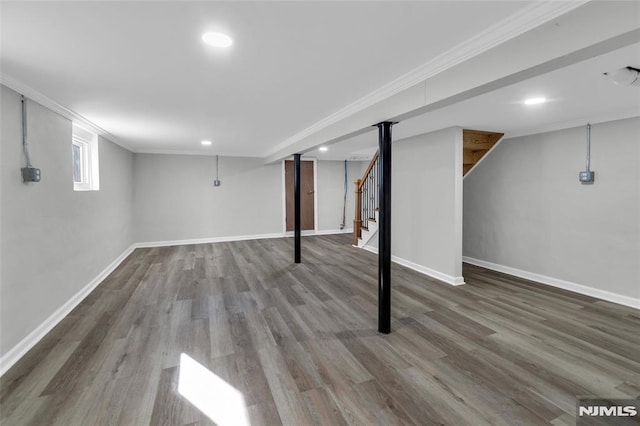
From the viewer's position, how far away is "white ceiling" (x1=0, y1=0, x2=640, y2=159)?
4.88ft

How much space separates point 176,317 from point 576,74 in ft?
13.8

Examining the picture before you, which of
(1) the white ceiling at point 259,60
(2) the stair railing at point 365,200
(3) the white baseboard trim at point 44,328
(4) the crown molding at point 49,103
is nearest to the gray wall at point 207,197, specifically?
(2) the stair railing at point 365,200

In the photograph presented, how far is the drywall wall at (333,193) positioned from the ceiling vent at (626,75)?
659cm

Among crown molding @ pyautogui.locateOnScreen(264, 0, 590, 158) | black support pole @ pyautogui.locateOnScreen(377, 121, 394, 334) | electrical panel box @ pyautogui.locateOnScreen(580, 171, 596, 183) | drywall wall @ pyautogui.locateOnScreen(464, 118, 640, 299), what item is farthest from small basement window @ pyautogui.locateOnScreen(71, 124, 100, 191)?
electrical panel box @ pyautogui.locateOnScreen(580, 171, 596, 183)

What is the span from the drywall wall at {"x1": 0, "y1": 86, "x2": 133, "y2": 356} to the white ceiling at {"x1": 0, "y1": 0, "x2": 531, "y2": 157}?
41 centimetres

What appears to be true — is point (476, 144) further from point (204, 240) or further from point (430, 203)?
point (204, 240)

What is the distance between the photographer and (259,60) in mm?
2047

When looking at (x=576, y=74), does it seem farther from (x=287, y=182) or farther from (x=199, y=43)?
(x=287, y=182)

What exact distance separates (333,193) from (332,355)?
6.43 metres

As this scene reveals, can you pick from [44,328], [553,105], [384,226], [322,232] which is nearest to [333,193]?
[322,232]

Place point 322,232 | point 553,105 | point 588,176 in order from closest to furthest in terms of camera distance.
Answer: point 553,105 < point 588,176 < point 322,232

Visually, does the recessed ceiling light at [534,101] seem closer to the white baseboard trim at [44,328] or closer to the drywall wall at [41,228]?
the drywall wall at [41,228]

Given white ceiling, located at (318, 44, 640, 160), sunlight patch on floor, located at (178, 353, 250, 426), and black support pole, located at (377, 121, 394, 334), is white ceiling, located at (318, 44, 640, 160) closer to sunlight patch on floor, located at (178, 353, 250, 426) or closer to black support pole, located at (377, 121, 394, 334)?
black support pole, located at (377, 121, 394, 334)

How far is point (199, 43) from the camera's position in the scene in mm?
1800
